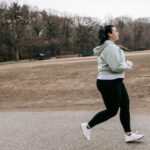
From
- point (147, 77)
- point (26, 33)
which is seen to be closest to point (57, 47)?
point (26, 33)

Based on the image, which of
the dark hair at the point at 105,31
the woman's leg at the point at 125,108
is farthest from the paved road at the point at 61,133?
the dark hair at the point at 105,31

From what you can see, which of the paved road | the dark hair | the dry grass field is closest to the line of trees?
the dry grass field

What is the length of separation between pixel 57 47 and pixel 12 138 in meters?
73.6

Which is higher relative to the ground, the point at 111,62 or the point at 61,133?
the point at 111,62

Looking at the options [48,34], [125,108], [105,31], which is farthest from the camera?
[48,34]

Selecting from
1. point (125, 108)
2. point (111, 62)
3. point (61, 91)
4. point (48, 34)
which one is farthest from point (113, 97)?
point (48, 34)

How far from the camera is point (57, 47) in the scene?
3184 inches

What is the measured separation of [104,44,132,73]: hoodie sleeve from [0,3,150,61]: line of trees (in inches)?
2539

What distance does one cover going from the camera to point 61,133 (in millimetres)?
7695

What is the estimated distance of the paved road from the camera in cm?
659

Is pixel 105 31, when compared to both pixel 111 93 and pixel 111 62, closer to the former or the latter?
pixel 111 62

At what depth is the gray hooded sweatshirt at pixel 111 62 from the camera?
6.18 m

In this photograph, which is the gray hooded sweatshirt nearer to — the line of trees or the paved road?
the paved road

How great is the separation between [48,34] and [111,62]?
76.4 meters
